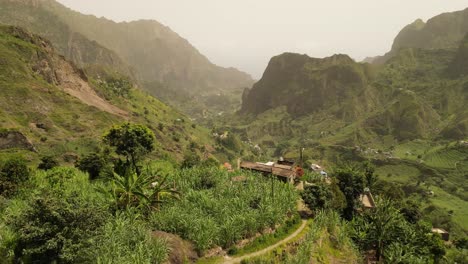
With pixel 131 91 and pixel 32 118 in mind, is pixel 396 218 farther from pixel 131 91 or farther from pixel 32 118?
→ pixel 131 91

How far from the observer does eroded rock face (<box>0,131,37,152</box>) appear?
73.7m

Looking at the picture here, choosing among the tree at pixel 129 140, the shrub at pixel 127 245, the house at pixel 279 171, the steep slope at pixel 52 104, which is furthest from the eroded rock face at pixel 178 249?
the steep slope at pixel 52 104

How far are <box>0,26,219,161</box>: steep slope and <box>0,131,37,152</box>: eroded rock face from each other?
307mm

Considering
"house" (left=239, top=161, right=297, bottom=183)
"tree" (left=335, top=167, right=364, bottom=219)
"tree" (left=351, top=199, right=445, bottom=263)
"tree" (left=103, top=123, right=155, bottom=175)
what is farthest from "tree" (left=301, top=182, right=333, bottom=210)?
"tree" (left=103, top=123, right=155, bottom=175)

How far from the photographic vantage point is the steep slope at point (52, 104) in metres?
88.6

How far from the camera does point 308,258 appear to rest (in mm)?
37031

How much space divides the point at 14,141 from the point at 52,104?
30843 millimetres

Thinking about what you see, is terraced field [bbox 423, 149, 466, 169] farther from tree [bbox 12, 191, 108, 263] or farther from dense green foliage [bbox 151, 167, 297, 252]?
tree [bbox 12, 191, 108, 263]

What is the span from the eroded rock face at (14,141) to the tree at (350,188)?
71877mm

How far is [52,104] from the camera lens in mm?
103000

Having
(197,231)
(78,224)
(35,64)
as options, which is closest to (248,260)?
(197,231)

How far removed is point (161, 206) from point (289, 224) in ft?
60.1

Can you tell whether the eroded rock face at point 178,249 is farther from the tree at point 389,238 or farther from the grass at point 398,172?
the grass at point 398,172

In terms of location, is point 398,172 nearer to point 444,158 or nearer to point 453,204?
point 444,158
